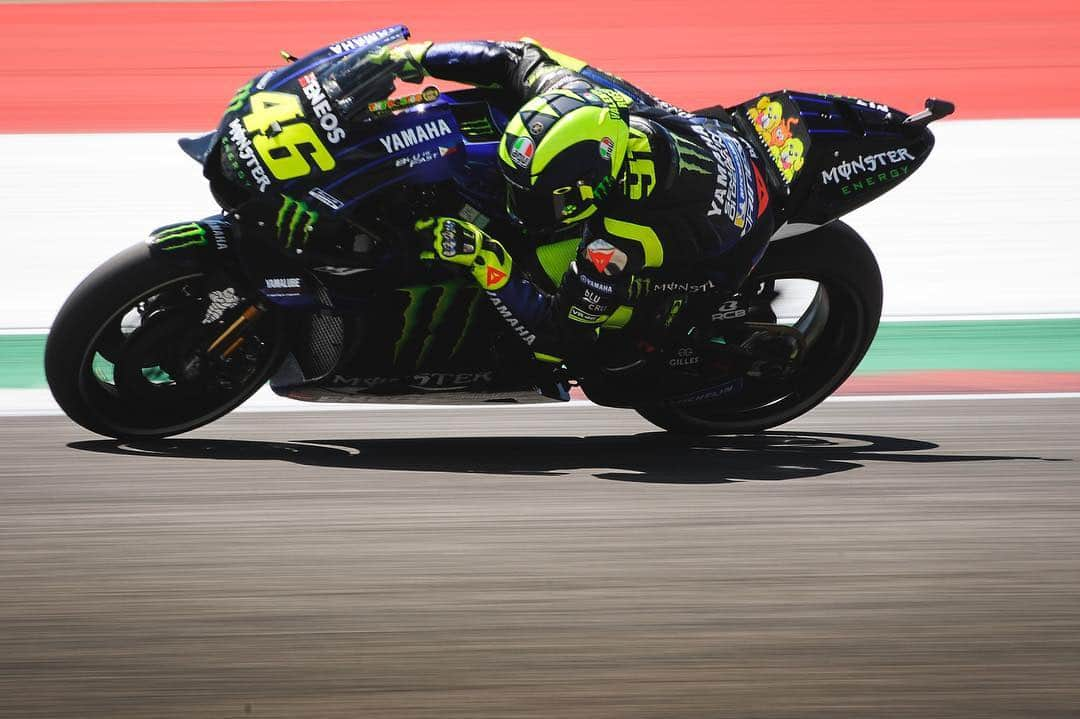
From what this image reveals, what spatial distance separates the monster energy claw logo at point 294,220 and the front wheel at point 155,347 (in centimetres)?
28

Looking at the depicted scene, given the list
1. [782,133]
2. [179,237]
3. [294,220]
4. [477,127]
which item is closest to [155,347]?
[179,237]

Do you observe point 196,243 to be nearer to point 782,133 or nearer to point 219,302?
point 219,302

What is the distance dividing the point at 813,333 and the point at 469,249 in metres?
1.57

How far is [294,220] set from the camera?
455cm

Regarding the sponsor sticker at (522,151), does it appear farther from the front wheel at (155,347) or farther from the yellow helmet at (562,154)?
the front wheel at (155,347)

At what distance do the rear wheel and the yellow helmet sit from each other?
2.99ft

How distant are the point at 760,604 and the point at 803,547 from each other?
18.1 inches

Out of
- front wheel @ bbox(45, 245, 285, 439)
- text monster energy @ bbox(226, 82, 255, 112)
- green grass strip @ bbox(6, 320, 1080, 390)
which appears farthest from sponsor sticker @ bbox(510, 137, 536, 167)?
green grass strip @ bbox(6, 320, 1080, 390)

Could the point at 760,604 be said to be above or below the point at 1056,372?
below

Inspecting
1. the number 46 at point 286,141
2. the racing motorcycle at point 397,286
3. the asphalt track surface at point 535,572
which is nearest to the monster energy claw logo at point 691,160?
the racing motorcycle at point 397,286

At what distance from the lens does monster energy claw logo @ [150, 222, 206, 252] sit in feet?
15.0

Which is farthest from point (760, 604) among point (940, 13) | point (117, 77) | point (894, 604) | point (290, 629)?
point (940, 13)

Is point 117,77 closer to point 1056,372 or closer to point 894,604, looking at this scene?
point 1056,372

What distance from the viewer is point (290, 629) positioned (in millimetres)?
3555
